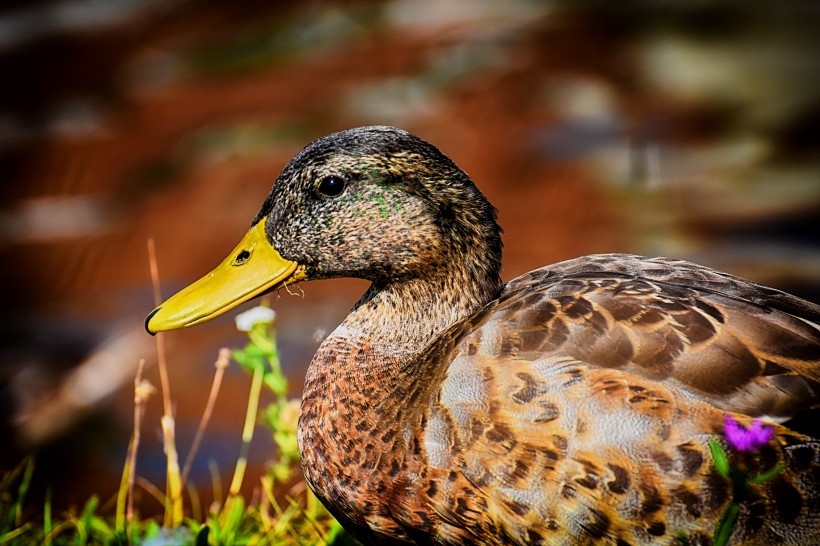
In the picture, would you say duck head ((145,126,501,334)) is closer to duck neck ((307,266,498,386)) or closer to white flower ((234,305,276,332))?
duck neck ((307,266,498,386))

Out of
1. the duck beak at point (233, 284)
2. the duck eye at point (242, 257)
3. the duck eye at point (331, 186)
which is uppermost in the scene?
the duck eye at point (331, 186)

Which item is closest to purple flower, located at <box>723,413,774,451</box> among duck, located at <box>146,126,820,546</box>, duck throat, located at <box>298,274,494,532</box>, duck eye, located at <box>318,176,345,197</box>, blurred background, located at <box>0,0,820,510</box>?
duck, located at <box>146,126,820,546</box>

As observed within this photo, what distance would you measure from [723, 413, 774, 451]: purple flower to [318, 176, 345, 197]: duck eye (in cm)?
117

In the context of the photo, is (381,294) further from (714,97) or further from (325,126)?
(714,97)

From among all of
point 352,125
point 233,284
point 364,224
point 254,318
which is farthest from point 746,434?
point 352,125

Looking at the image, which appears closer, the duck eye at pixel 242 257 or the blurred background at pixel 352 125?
the duck eye at pixel 242 257

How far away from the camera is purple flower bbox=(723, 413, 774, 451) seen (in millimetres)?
1699

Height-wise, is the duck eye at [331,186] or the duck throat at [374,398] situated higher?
the duck eye at [331,186]

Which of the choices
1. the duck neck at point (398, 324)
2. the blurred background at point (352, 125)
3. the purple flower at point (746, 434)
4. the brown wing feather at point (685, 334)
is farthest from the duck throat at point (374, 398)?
the blurred background at point (352, 125)

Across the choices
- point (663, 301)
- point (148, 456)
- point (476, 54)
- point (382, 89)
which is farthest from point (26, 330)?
point (663, 301)

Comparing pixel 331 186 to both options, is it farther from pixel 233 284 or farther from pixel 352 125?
pixel 352 125

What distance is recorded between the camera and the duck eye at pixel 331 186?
2.58 metres

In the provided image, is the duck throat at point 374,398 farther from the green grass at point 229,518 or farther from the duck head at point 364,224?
the green grass at point 229,518

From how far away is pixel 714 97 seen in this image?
7289mm
